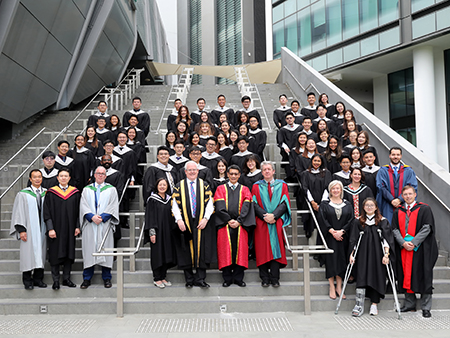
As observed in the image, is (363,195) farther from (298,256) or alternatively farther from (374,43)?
(374,43)

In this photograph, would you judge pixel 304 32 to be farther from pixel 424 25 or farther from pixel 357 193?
pixel 357 193

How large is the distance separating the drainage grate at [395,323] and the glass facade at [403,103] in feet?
48.2

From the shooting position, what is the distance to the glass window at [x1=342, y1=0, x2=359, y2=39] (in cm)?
1855

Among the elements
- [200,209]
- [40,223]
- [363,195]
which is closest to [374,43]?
[363,195]

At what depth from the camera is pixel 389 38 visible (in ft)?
55.4

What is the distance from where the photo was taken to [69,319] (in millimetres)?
5215

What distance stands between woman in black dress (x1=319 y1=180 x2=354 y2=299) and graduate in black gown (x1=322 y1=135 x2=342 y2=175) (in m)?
1.57

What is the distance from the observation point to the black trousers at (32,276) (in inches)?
227

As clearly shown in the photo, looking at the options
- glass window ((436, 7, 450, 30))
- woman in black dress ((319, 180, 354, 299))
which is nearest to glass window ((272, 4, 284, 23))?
glass window ((436, 7, 450, 30))

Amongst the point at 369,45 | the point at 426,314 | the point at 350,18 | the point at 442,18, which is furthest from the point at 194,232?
the point at 350,18

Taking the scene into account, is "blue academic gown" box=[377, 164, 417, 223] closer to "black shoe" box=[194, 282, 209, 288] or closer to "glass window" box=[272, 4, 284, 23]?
"black shoe" box=[194, 282, 209, 288]

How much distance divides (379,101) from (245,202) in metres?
16.6

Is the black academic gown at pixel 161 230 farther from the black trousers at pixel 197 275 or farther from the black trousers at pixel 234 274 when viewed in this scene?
the black trousers at pixel 234 274

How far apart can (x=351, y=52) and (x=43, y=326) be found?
671 inches
